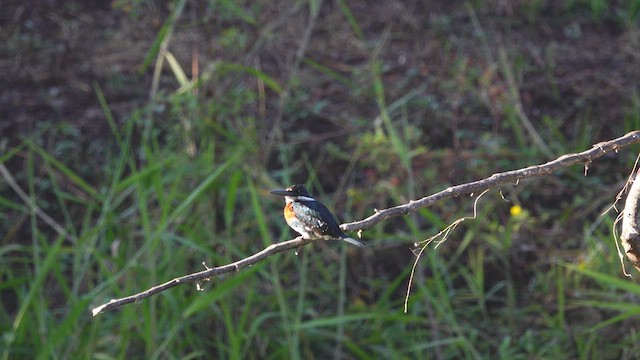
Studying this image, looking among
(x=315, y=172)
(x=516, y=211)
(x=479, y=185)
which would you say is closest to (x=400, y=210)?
(x=479, y=185)

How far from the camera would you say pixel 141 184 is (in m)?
4.11

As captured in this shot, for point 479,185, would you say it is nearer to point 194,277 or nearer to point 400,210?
point 400,210

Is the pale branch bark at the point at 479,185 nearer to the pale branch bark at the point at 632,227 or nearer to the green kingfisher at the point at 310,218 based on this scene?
the pale branch bark at the point at 632,227

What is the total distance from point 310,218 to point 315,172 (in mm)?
2656

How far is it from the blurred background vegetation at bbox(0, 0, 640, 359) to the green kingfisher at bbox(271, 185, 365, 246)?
669 millimetres

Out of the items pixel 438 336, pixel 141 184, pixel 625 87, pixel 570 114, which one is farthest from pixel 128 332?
pixel 625 87

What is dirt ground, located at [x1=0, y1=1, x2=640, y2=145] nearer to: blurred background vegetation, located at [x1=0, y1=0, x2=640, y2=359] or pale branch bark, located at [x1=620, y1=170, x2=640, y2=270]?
blurred background vegetation, located at [x1=0, y1=0, x2=640, y2=359]

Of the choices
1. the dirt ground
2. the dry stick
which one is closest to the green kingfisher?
the dry stick

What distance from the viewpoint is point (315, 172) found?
218 inches

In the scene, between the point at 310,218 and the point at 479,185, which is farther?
the point at 310,218

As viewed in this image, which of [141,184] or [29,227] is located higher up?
[141,184]

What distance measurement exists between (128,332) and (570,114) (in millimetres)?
2992

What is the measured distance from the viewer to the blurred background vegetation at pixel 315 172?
166 inches

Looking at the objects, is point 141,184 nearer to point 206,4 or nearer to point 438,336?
point 438,336
